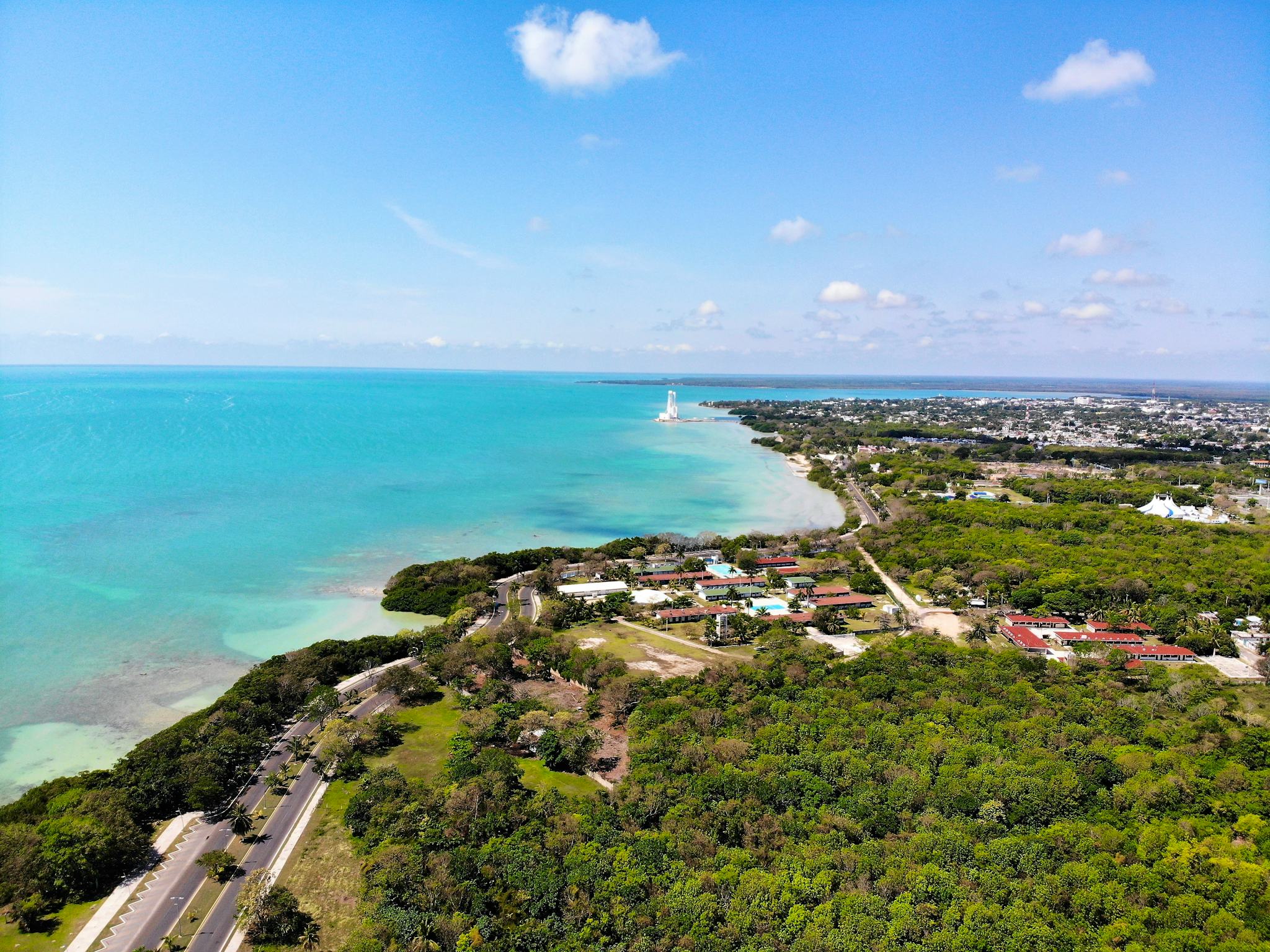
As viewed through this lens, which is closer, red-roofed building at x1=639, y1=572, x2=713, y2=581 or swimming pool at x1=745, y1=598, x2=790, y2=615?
swimming pool at x1=745, y1=598, x2=790, y2=615

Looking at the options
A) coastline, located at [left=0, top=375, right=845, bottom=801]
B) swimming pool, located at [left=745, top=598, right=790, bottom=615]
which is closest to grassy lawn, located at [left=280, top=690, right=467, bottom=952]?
coastline, located at [left=0, top=375, right=845, bottom=801]

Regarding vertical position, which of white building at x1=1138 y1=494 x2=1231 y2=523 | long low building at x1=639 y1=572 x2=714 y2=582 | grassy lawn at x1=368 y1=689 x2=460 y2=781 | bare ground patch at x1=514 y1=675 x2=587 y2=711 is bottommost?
grassy lawn at x1=368 y1=689 x2=460 y2=781

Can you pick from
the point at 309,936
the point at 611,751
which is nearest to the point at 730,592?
the point at 611,751

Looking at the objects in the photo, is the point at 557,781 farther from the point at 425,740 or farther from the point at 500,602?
the point at 500,602

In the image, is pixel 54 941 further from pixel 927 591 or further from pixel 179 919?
pixel 927 591

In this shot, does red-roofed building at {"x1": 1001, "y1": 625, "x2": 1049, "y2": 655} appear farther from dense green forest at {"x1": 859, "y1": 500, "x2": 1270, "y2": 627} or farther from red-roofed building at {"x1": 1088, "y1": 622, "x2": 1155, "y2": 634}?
dense green forest at {"x1": 859, "y1": 500, "x2": 1270, "y2": 627}

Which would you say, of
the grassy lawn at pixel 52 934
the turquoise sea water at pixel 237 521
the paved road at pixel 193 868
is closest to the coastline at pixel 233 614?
the turquoise sea water at pixel 237 521

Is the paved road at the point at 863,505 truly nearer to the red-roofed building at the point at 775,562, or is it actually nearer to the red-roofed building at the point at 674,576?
the red-roofed building at the point at 775,562
